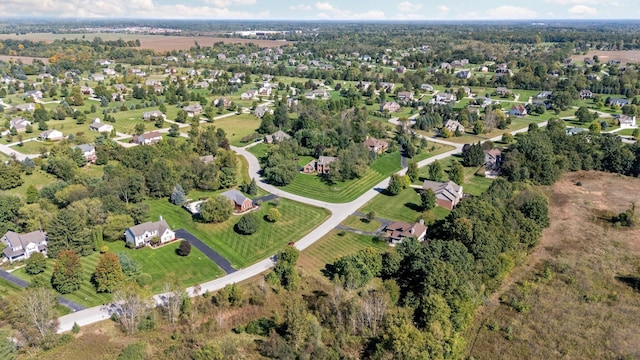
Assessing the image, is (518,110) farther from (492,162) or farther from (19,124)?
(19,124)

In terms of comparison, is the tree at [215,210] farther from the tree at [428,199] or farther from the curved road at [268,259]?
the tree at [428,199]

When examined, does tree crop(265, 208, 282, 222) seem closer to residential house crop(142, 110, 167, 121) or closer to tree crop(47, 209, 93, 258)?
tree crop(47, 209, 93, 258)

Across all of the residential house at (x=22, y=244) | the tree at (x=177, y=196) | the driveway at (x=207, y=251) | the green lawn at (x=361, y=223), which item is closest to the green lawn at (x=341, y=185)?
the green lawn at (x=361, y=223)

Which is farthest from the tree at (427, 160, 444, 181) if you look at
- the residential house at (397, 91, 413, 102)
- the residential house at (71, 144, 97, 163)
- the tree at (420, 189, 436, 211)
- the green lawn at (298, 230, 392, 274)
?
the residential house at (397, 91, 413, 102)

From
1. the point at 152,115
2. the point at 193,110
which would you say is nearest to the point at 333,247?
the point at 152,115

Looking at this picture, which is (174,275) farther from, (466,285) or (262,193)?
(466,285)

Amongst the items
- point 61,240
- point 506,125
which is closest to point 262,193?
point 61,240
